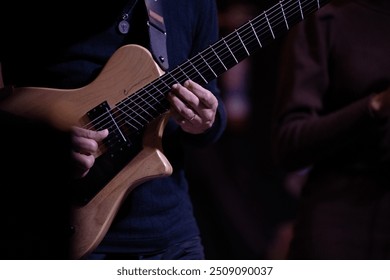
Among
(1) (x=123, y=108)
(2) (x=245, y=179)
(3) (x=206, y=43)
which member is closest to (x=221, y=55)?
(3) (x=206, y=43)

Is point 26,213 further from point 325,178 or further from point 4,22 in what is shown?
point 325,178

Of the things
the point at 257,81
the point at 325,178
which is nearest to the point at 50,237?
the point at 325,178

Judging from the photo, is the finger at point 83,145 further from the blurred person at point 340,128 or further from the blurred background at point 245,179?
the blurred background at point 245,179

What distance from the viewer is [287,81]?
59.3 inches

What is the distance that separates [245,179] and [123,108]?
84 cm

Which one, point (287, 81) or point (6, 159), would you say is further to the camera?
point (287, 81)

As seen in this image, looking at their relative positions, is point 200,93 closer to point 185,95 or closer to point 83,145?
point 185,95

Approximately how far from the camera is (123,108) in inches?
52.8

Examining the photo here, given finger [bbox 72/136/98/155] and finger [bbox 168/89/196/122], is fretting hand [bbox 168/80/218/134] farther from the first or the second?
finger [bbox 72/136/98/155]

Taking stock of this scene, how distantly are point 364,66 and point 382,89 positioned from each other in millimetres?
55

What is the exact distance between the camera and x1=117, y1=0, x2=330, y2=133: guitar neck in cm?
134

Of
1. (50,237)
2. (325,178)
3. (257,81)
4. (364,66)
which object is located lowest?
(257,81)

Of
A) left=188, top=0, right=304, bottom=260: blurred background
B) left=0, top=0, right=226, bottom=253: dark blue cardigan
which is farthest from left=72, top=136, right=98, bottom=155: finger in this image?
left=188, top=0, right=304, bottom=260: blurred background
